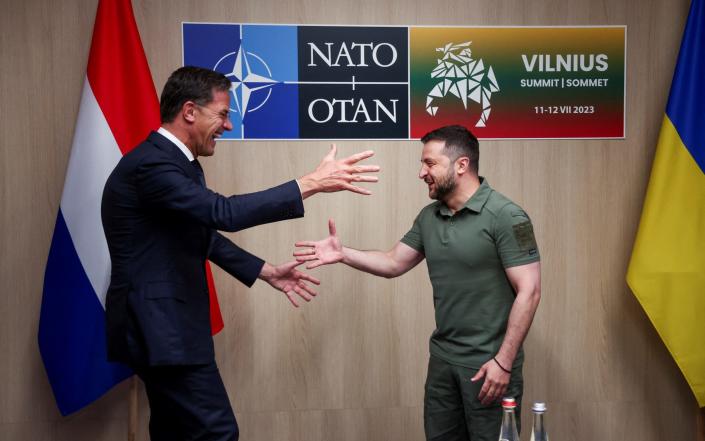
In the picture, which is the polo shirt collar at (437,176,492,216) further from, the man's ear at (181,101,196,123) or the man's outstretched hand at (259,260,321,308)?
the man's ear at (181,101,196,123)

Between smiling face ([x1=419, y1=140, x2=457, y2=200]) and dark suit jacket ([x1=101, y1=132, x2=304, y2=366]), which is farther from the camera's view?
smiling face ([x1=419, y1=140, x2=457, y2=200])

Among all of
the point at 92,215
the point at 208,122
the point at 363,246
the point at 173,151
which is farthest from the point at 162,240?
the point at 363,246

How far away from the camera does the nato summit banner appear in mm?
3098

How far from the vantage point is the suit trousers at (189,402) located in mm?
2100

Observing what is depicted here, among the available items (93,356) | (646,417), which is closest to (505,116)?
(646,417)

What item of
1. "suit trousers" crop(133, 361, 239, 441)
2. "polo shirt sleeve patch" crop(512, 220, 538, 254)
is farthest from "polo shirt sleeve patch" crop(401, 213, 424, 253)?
"suit trousers" crop(133, 361, 239, 441)

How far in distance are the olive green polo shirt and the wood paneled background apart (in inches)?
32.4

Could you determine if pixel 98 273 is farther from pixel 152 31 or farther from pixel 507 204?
pixel 507 204

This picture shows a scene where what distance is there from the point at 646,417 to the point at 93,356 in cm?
255

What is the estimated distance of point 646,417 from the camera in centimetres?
333

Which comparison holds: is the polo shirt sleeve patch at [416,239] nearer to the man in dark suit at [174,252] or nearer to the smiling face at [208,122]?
the man in dark suit at [174,252]

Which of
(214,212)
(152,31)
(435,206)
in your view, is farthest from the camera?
(152,31)

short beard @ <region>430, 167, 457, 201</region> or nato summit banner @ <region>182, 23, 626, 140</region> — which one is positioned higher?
nato summit banner @ <region>182, 23, 626, 140</region>

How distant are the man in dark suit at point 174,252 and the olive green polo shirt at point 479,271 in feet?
1.49
